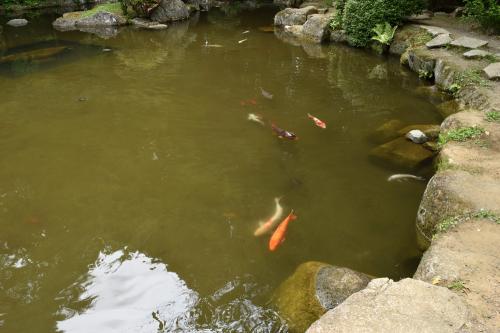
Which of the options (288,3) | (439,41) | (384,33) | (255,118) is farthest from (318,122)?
(288,3)

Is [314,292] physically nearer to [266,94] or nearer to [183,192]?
[183,192]

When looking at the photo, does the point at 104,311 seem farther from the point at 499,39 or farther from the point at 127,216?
the point at 499,39

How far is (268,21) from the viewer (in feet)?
62.3

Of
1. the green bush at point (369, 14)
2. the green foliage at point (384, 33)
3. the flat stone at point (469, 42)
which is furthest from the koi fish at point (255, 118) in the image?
the green bush at point (369, 14)

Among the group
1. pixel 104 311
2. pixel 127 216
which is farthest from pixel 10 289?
pixel 127 216

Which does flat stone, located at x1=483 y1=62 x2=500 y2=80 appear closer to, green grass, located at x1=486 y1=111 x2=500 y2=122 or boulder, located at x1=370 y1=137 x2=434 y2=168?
green grass, located at x1=486 y1=111 x2=500 y2=122

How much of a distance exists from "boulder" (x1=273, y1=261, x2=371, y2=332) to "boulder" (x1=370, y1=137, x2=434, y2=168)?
3224 millimetres

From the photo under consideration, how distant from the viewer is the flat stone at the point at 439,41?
11.2 metres

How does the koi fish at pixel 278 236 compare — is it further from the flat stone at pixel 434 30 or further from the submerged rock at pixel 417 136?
the flat stone at pixel 434 30

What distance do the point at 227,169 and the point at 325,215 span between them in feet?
6.23

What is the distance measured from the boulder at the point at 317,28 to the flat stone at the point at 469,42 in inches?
190

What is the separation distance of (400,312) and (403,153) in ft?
13.9

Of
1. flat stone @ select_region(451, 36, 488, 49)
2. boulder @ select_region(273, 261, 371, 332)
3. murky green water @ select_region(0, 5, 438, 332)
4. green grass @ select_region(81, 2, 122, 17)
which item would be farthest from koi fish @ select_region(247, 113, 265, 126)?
green grass @ select_region(81, 2, 122, 17)

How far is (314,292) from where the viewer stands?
13.5 feet
